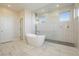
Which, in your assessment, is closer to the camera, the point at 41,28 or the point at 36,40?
the point at 41,28

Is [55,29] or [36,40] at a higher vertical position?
[55,29]

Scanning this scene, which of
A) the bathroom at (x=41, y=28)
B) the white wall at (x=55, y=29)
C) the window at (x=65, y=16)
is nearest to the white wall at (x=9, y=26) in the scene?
the bathroom at (x=41, y=28)

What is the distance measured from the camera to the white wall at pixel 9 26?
6.75ft

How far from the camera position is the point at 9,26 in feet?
6.89

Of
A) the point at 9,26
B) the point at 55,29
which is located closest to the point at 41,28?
the point at 55,29

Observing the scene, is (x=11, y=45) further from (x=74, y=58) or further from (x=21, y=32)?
(x=74, y=58)

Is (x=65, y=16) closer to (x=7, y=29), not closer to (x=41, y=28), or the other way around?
(x=41, y=28)

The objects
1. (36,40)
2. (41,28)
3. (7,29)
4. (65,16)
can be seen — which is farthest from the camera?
(36,40)

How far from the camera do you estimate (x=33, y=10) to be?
2.12 metres

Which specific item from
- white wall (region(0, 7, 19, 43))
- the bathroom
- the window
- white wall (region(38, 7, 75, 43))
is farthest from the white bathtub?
the window

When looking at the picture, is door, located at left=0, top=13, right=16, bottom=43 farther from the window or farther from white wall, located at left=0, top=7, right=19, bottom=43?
the window

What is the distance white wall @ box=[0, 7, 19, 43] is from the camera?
206 centimetres

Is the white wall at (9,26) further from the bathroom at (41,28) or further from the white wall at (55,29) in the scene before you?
the white wall at (55,29)

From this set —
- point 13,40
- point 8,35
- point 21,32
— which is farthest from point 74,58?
point 8,35
